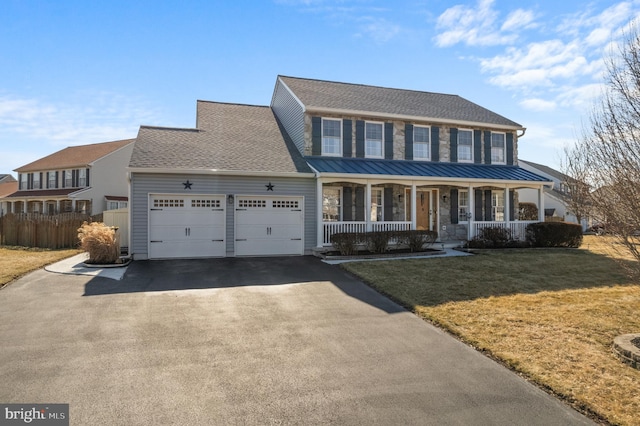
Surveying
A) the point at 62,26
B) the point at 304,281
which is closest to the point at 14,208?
the point at 62,26

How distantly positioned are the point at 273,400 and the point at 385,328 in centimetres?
274

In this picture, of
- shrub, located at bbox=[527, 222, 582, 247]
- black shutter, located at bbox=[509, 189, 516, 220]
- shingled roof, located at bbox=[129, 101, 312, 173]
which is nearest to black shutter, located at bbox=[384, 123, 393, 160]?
shingled roof, located at bbox=[129, 101, 312, 173]

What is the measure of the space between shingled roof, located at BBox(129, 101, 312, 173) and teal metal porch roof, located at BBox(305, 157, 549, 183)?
1137mm

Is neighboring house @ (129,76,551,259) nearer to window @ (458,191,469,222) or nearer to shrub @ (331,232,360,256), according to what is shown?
window @ (458,191,469,222)

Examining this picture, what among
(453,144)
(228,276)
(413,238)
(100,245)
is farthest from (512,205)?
(100,245)

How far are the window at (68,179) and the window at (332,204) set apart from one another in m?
26.1

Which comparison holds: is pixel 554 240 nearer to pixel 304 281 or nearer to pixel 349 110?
pixel 349 110

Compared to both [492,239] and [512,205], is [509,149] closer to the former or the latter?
[512,205]

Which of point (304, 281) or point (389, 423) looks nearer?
point (389, 423)

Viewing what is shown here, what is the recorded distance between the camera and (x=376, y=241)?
13367mm

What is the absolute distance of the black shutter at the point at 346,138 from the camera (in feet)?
53.0

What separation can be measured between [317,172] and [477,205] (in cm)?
828

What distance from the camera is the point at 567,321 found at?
6.32 m

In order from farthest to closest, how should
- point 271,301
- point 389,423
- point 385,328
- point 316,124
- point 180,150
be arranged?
point 316,124 < point 180,150 < point 271,301 < point 385,328 < point 389,423
